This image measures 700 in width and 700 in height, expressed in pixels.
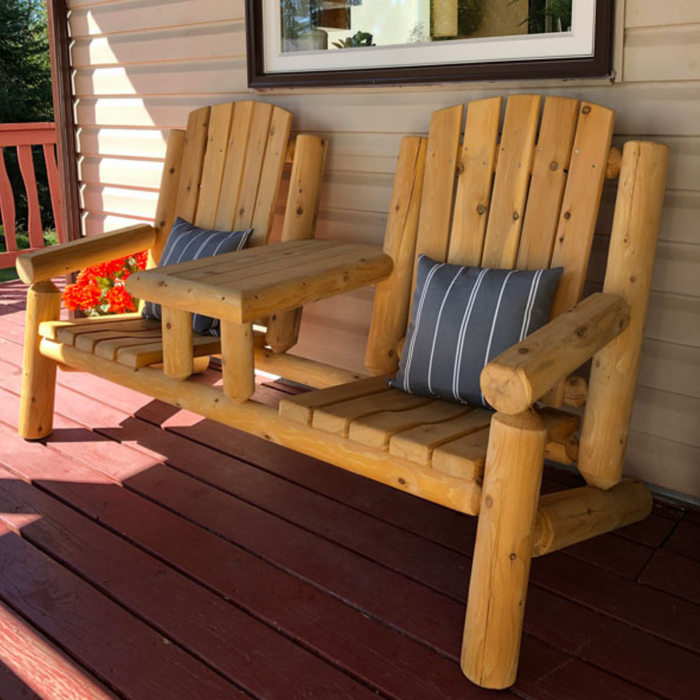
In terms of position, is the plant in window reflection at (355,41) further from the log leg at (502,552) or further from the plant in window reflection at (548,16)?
the log leg at (502,552)

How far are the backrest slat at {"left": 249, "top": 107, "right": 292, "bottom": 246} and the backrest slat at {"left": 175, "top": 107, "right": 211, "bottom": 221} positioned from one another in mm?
308

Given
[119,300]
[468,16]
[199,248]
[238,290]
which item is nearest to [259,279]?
[238,290]

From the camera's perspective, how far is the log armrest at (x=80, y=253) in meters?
2.48

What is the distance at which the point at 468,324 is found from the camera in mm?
1965

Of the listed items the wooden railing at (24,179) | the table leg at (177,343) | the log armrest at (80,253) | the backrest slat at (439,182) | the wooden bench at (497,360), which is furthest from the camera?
the wooden railing at (24,179)

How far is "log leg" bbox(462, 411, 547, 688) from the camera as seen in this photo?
4.97 feet

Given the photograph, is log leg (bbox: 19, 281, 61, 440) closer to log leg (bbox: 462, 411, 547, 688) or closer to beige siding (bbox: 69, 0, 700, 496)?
beige siding (bbox: 69, 0, 700, 496)

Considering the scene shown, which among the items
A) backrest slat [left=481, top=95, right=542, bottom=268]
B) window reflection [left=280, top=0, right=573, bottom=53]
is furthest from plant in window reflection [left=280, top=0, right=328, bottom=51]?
backrest slat [left=481, top=95, right=542, bottom=268]

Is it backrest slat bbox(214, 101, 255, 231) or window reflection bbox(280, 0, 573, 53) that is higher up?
window reflection bbox(280, 0, 573, 53)

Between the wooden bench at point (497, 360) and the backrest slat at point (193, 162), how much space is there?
583mm

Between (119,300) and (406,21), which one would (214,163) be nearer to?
(119,300)

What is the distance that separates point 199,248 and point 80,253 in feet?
1.17

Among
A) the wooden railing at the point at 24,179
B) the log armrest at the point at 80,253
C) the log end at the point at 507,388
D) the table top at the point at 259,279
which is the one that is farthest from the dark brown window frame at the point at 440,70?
the wooden railing at the point at 24,179

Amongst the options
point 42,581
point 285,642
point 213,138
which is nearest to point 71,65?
point 213,138
